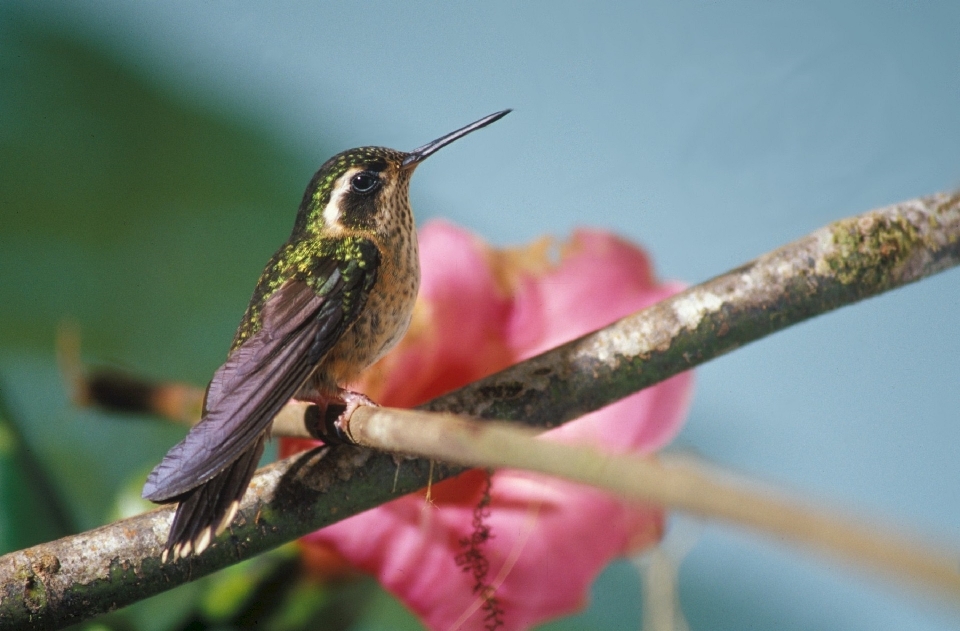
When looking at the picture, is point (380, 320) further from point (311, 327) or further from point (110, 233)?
point (110, 233)

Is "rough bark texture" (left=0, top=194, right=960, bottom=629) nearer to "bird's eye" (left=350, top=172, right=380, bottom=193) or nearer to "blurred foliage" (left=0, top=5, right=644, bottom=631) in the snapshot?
"bird's eye" (left=350, top=172, right=380, bottom=193)

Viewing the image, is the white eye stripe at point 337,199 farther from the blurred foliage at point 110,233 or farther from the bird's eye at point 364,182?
the blurred foliage at point 110,233

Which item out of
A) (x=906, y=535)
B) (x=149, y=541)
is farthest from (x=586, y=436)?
(x=906, y=535)

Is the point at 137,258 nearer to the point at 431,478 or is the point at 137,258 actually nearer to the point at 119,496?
the point at 119,496

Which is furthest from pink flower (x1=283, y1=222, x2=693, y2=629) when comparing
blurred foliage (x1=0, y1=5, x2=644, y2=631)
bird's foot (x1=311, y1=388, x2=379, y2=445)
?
blurred foliage (x1=0, y1=5, x2=644, y2=631)

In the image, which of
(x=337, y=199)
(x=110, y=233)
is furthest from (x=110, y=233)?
(x=337, y=199)

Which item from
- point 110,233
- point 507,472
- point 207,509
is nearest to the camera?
point 207,509

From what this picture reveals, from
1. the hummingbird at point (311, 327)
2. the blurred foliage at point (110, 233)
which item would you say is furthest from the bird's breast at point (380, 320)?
the blurred foliage at point (110, 233)
